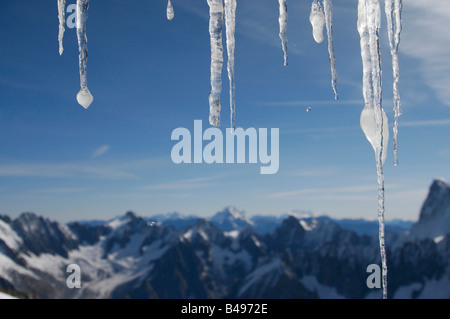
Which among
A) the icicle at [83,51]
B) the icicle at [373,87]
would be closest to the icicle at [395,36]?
the icicle at [373,87]

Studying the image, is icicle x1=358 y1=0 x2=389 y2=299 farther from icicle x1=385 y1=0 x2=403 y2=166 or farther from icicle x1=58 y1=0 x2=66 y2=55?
icicle x1=58 y1=0 x2=66 y2=55

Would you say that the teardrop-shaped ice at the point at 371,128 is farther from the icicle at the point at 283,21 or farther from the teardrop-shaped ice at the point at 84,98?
the teardrop-shaped ice at the point at 84,98

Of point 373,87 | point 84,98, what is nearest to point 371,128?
point 373,87

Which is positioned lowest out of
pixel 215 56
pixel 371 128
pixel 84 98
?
pixel 371 128

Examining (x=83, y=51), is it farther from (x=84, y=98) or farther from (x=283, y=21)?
(x=283, y=21)
